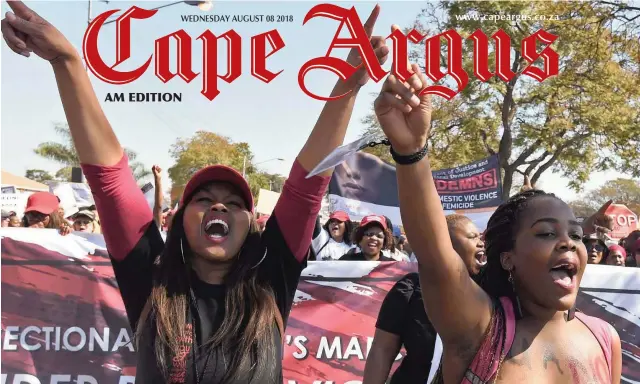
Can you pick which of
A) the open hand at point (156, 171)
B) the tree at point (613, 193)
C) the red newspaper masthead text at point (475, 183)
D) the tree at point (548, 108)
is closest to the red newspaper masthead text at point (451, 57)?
the tree at point (548, 108)

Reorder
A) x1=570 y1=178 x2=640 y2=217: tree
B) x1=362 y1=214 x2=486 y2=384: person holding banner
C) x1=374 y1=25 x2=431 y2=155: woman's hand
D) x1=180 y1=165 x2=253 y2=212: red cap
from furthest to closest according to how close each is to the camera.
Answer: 1. x1=570 y1=178 x2=640 y2=217: tree
2. x1=362 y1=214 x2=486 y2=384: person holding banner
3. x1=180 y1=165 x2=253 y2=212: red cap
4. x1=374 y1=25 x2=431 y2=155: woman's hand

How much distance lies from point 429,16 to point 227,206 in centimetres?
2012

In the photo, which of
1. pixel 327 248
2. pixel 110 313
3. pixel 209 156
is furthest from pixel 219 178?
pixel 209 156

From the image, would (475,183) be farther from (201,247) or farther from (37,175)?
(37,175)

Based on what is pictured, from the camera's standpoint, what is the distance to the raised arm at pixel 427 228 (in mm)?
1411

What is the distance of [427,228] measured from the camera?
1.51m

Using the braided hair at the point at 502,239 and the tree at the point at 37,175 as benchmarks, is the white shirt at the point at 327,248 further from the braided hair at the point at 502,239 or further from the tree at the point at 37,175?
the tree at the point at 37,175

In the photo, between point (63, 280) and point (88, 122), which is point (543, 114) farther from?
point (88, 122)

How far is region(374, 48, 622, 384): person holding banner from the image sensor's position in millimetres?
1462

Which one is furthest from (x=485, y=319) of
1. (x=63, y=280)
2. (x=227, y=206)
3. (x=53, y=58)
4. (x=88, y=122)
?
(x=63, y=280)

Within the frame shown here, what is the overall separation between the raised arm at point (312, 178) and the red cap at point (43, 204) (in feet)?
14.3

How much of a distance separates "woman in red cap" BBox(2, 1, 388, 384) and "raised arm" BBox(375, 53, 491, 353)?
483 mm

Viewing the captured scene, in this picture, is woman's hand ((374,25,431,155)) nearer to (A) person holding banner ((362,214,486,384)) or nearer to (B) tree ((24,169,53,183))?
(A) person holding banner ((362,214,486,384))

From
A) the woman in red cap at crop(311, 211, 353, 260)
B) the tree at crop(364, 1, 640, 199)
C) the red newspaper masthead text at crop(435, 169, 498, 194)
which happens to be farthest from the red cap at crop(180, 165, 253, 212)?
the tree at crop(364, 1, 640, 199)
